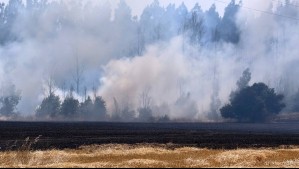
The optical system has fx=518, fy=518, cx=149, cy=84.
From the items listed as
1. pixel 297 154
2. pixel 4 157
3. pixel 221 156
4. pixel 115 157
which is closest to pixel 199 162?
pixel 221 156

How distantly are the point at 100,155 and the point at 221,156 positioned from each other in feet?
58.9

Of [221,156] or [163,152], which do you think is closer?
[221,156]

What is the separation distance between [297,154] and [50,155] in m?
35.2

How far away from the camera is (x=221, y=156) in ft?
216

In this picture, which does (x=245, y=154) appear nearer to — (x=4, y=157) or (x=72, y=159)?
(x=72, y=159)

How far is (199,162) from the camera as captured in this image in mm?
62469

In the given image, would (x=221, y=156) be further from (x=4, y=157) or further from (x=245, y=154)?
(x=4, y=157)

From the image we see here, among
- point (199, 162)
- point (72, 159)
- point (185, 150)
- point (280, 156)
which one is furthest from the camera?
point (185, 150)

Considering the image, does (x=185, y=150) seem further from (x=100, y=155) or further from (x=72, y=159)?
(x=72, y=159)

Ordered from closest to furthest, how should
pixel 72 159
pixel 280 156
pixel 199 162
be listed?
pixel 199 162, pixel 72 159, pixel 280 156

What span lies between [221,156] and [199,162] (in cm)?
Answer: 453

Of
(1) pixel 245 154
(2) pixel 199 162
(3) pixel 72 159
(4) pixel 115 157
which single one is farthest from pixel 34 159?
(1) pixel 245 154

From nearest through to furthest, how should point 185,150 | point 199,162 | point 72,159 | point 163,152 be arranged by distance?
point 199,162
point 72,159
point 163,152
point 185,150

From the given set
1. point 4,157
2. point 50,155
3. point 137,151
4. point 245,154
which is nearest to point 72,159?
point 50,155
